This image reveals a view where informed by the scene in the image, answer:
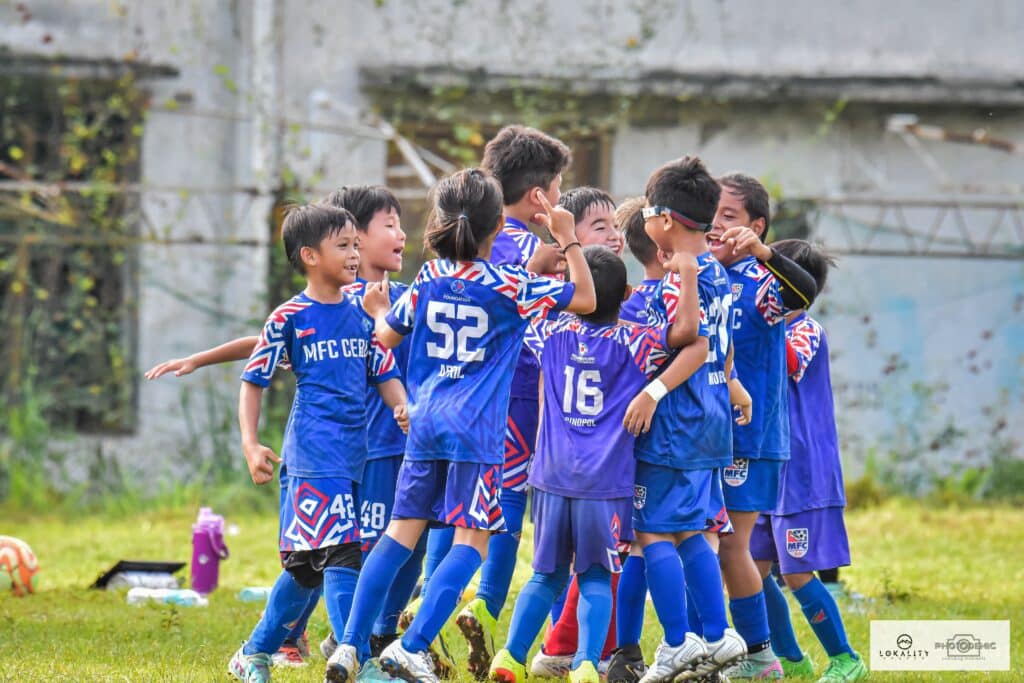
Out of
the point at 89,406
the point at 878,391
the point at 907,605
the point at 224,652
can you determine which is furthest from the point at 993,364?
the point at 224,652

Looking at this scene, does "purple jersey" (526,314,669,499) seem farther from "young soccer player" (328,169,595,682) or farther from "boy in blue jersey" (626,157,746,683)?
"young soccer player" (328,169,595,682)

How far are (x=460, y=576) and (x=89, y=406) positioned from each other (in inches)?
296

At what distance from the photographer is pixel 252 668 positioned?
4758mm

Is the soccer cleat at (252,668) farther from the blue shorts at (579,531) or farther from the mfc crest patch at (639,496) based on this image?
the mfc crest patch at (639,496)

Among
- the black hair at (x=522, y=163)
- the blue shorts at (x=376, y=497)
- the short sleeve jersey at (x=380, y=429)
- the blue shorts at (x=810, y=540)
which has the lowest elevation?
the blue shorts at (x=810, y=540)

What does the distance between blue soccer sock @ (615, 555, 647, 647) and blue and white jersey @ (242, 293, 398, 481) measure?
98 centimetres

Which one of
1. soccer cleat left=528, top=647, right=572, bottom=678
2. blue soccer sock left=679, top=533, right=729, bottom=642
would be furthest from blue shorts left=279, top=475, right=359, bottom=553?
blue soccer sock left=679, top=533, right=729, bottom=642

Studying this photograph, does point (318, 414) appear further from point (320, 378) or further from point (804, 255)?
point (804, 255)

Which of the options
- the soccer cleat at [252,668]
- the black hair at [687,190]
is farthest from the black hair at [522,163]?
the soccer cleat at [252,668]

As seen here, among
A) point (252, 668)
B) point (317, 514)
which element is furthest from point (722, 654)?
point (252, 668)

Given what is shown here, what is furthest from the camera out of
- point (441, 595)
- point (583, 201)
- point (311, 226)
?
point (583, 201)

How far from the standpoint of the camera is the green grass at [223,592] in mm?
5391

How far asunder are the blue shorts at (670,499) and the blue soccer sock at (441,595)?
59 centimetres

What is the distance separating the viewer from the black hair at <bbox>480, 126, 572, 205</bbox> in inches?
210
